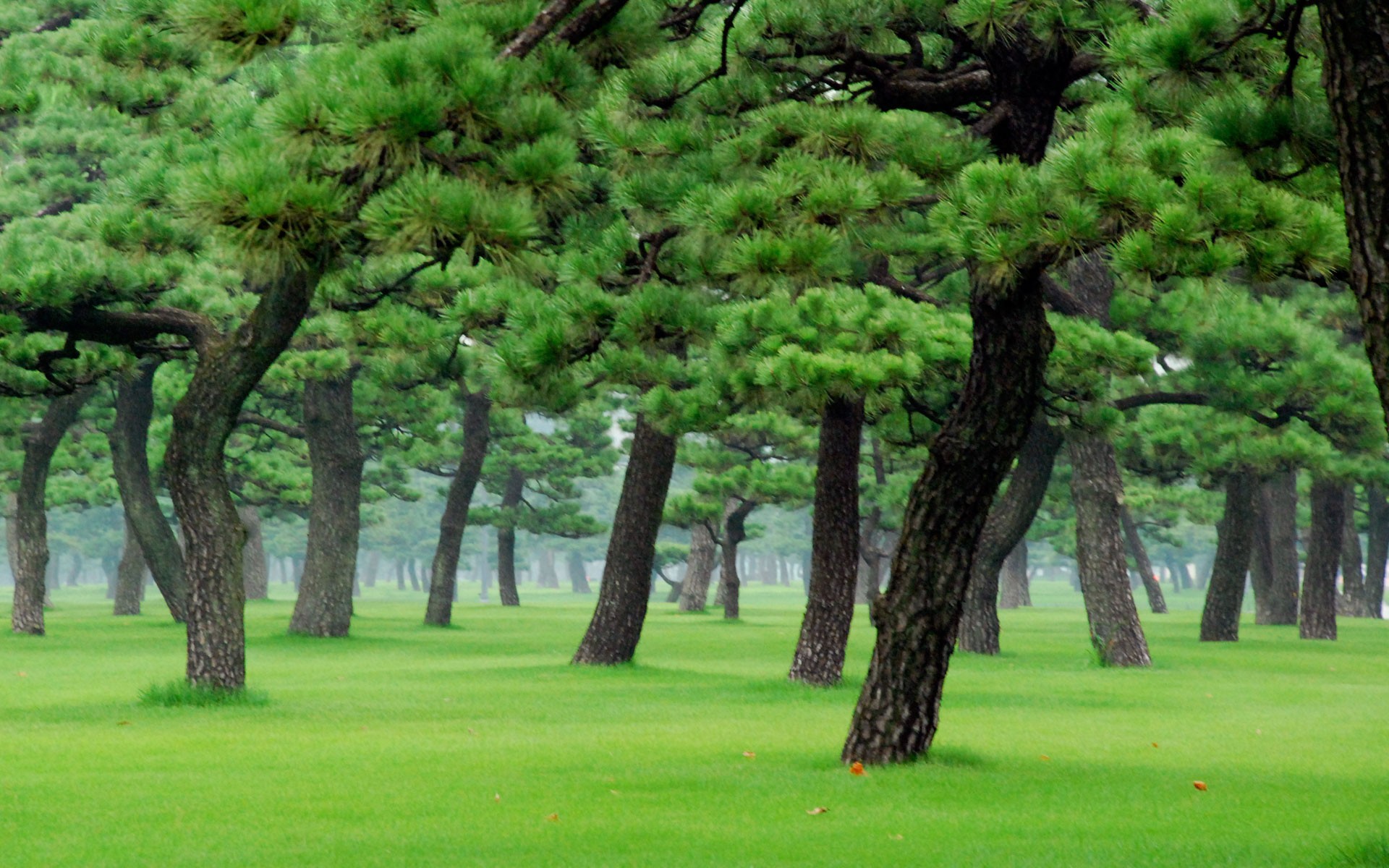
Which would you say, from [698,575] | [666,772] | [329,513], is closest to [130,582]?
[329,513]

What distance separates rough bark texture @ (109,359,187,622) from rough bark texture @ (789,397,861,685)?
11609 mm

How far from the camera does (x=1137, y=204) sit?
6.33 metres

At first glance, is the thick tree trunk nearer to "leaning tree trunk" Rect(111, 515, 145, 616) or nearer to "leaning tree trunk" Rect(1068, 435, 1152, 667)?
"leaning tree trunk" Rect(1068, 435, 1152, 667)

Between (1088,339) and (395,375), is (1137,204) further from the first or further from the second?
(395,375)

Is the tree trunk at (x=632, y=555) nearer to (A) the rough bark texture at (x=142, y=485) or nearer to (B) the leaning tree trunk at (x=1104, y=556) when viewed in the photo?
(B) the leaning tree trunk at (x=1104, y=556)

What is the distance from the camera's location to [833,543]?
1303 centimetres

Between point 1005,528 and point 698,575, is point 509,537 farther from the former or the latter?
point 1005,528

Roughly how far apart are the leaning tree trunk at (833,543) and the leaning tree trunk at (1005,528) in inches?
143

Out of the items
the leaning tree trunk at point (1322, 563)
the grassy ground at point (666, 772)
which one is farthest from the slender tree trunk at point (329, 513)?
the leaning tree trunk at point (1322, 563)

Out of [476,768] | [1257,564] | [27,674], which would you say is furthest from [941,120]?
[1257,564]

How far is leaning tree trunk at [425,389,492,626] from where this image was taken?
25.7 m

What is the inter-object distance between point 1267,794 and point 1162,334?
9.72 metres

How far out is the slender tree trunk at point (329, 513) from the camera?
2086 centimetres

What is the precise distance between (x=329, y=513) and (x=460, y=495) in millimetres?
4923
